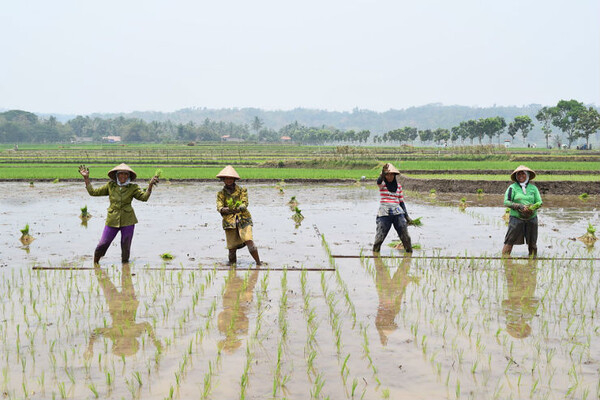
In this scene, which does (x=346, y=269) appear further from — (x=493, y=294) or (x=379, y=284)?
(x=493, y=294)

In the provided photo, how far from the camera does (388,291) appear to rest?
22.1 feet

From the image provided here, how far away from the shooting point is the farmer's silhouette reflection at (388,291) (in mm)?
5348

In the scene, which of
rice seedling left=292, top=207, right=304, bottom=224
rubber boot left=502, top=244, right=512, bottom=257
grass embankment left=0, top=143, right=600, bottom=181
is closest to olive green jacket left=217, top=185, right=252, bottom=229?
rubber boot left=502, top=244, right=512, bottom=257

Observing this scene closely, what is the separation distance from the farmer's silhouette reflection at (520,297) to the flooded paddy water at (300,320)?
25 mm

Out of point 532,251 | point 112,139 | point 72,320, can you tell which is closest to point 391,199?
point 532,251

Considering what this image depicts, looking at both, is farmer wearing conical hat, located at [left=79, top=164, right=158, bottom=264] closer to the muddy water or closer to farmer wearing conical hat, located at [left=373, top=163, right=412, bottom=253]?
the muddy water

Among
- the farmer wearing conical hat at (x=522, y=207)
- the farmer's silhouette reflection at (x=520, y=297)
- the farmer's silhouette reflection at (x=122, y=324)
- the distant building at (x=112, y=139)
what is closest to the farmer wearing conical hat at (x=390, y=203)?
the farmer wearing conical hat at (x=522, y=207)

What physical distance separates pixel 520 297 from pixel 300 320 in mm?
2655

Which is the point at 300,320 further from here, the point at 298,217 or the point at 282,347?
the point at 298,217

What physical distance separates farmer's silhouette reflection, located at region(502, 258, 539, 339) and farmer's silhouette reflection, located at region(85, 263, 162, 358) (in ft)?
10.8

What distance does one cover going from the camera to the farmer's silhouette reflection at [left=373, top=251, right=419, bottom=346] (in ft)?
17.5

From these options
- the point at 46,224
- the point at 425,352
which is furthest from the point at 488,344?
the point at 46,224

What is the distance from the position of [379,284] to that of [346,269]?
94 centimetres

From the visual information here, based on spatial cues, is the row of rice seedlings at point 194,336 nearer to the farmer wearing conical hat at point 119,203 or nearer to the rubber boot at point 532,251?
the farmer wearing conical hat at point 119,203
